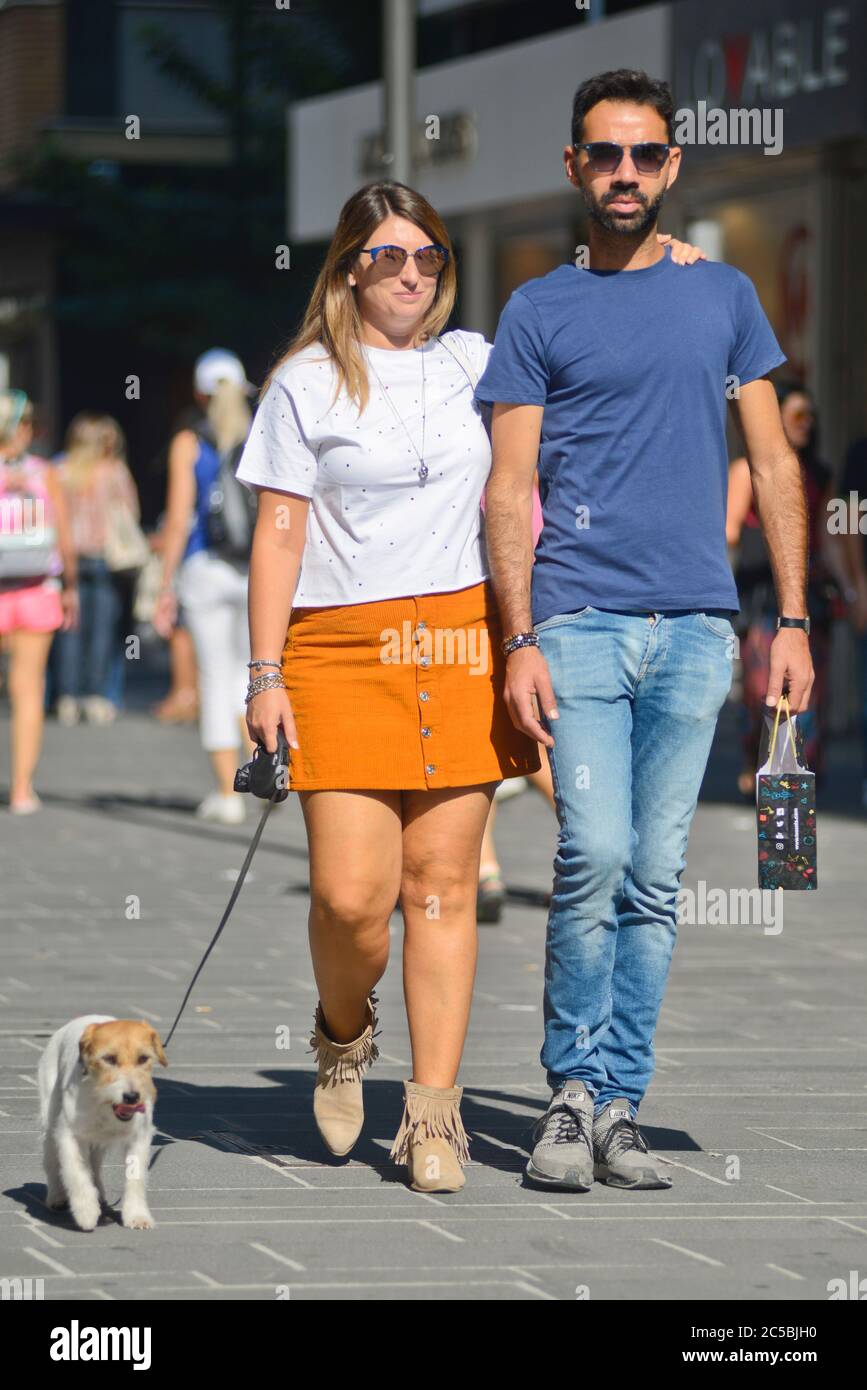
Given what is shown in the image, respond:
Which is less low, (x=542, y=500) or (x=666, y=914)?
(x=542, y=500)

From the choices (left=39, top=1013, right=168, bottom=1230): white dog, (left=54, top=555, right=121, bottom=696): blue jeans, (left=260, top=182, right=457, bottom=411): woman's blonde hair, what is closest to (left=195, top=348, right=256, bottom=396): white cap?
(left=54, top=555, right=121, bottom=696): blue jeans

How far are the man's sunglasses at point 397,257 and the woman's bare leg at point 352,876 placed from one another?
3.34 ft

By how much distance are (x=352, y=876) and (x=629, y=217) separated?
1361 millimetres

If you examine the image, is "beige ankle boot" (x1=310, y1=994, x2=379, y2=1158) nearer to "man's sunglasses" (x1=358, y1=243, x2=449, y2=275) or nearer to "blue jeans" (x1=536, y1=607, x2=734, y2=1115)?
"blue jeans" (x1=536, y1=607, x2=734, y2=1115)

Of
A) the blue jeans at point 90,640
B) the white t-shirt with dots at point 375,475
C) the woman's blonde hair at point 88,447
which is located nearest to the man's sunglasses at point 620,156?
the white t-shirt with dots at point 375,475

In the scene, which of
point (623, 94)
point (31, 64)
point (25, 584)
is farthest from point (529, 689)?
point (31, 64)

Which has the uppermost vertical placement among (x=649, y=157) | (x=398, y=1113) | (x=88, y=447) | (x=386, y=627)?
(x=88, y=447)

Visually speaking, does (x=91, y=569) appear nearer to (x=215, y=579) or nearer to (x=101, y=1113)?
(x=215, y=579)

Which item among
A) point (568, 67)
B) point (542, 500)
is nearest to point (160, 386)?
point (568, 67)

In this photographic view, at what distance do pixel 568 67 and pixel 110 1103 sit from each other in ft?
45.2

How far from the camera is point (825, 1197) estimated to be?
4.96 meters

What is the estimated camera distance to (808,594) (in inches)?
432

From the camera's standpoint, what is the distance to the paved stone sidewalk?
14.4 ft
